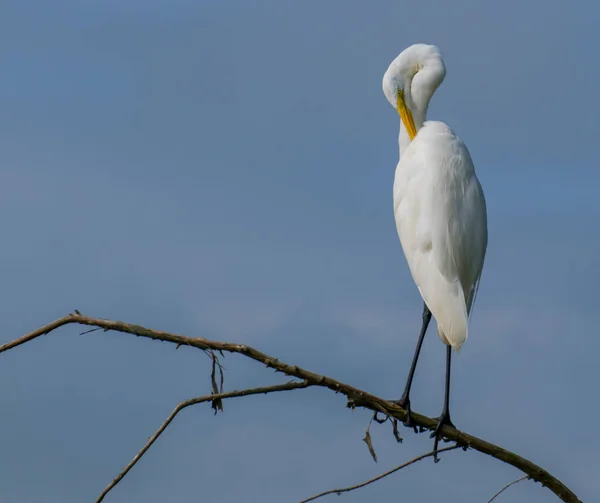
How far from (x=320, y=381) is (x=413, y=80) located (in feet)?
14.9

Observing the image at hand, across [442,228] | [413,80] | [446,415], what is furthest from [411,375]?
[413,80]

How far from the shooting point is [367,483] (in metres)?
5.13

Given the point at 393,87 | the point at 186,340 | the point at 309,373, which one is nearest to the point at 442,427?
the point at 309,373

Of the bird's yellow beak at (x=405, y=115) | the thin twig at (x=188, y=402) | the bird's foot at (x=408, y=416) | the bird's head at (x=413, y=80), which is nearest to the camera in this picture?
the thin twig at (x=188, y=402)

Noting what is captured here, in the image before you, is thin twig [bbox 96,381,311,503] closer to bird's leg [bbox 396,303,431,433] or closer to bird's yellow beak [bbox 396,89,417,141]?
bird's leg [bbox 396,303,431,433]

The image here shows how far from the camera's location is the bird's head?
888cm

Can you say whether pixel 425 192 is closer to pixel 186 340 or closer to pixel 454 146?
pixel 454 146

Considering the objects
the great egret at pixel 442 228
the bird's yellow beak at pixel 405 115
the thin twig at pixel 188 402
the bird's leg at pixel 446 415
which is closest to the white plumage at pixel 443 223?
the great egret at pixel 442 228

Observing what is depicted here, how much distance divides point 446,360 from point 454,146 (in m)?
1.61

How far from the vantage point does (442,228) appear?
7.18 meters

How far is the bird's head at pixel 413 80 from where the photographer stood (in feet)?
29.1

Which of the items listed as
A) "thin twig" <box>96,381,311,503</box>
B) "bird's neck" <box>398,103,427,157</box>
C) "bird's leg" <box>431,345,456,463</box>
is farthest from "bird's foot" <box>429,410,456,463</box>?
"bird's neck" <box>398,103,427,157</box>

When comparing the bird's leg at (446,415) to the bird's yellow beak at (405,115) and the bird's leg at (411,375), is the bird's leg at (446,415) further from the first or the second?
the bird's yellow beak at (405,115)

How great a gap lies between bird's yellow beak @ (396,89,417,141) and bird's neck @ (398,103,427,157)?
50 mm
